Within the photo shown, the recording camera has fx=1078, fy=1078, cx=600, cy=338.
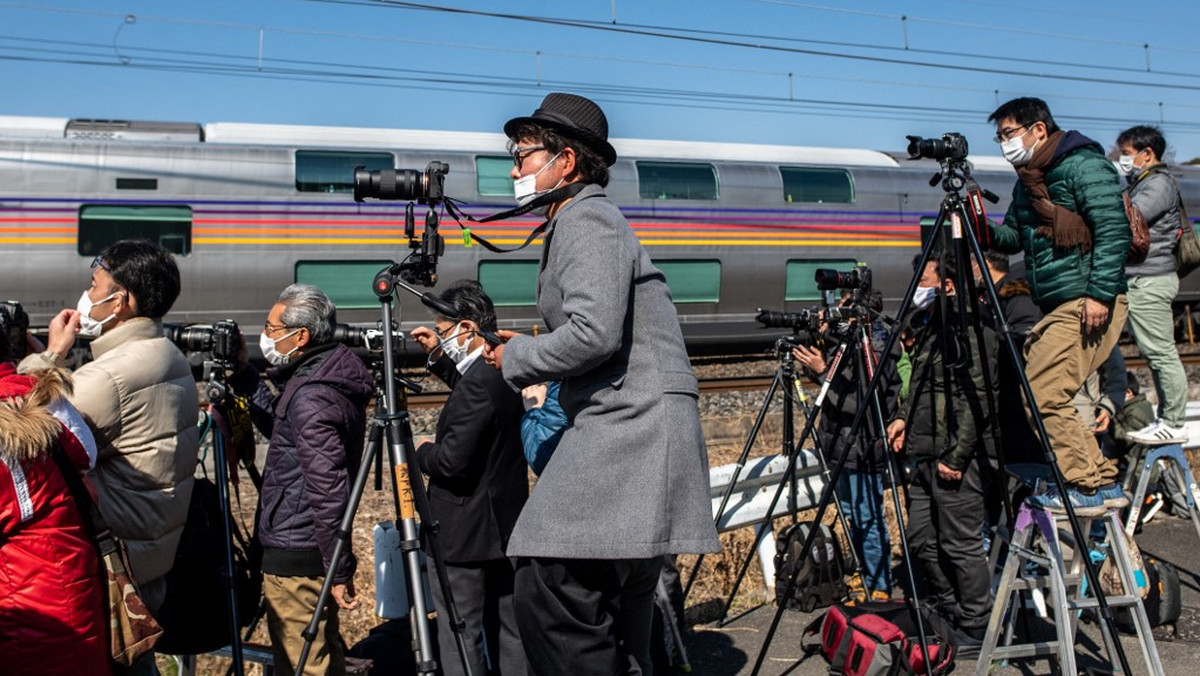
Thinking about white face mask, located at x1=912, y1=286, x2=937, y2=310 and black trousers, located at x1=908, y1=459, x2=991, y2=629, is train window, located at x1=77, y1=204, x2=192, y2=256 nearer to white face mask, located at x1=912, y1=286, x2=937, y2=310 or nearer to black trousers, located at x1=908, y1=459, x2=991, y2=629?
white face mask, located at x1=912, y1=286, x2=937, y2=310

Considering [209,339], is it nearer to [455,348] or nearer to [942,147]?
[455,348]

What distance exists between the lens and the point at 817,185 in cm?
1595

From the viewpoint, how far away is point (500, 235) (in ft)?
45.3

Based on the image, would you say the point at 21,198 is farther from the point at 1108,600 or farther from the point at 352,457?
the point at 1108,600

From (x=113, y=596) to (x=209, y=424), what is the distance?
144 cm

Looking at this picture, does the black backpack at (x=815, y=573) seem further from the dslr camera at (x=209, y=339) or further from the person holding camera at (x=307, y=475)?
the dslr camera at (x=209, y=339)

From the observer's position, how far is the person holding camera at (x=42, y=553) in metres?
2.81

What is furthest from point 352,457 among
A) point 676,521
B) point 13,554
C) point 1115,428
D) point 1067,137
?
point 1115,428

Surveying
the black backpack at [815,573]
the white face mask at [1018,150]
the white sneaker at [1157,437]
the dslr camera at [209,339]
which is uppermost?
the white face mask at [1018,150]

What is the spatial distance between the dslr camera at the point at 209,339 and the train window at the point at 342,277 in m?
9.15

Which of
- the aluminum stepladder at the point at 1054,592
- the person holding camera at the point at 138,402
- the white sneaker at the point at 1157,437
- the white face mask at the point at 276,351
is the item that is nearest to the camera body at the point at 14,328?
the person holding camera at the point at 138,402

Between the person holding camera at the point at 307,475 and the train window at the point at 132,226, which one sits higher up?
the train window at the point at 132,226

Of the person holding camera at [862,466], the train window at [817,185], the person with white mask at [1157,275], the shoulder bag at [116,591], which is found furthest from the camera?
the train window at [817,185]

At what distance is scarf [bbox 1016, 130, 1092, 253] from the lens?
4.35 m
